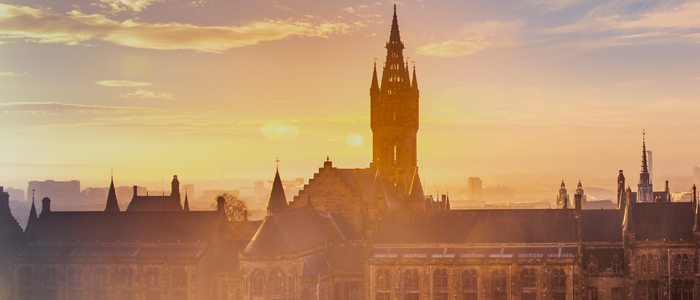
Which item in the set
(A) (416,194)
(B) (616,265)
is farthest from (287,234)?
(B) (616,265)

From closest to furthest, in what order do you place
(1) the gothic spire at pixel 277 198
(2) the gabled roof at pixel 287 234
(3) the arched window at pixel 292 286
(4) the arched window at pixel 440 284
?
(3) the arched window at pixel 292 286, (2) the gabled roof at pixel 287 234, (4) the arched window at pixel 440 284, (1) the gothic spire at pixel 277 198

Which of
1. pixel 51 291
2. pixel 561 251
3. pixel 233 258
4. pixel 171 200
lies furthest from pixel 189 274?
pixel 561 251

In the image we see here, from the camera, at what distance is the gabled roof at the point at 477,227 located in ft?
246

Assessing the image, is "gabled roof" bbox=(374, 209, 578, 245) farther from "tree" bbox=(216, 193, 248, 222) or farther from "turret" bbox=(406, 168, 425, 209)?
"tree" bbox=(216, 193, 248, 222)

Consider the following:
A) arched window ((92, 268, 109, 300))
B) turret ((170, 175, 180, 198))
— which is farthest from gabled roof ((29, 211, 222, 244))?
turret ((170, 175, 180, 198))

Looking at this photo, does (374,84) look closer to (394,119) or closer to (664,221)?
(394,119)

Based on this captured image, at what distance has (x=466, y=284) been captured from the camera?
72938 mm

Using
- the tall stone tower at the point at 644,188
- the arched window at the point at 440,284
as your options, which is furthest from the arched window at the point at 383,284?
the tall stone tower at the point at 644,188

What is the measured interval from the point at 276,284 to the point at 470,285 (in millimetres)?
20048

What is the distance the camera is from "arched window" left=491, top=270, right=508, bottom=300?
236 ft

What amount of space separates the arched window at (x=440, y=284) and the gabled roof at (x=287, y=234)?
13.4 metres

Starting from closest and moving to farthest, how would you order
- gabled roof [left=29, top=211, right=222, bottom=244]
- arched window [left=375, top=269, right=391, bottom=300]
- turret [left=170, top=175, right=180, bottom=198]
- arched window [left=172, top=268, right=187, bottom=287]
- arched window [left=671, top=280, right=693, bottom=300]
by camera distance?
arched window [left=671, top=280, right=693, bottom=300]
arched window [left=375, top=269, right=391, bottom=300]
arched window [left=172, top=268, right=187, bottom=287]
gabled roof [left=29, top=211, right=222, bottom=244]
turret [left=170, top=175, right=180, bottom=198]

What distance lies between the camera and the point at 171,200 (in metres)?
105

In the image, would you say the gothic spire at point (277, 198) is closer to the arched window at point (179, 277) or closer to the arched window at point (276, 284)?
the arched window at point (276, 284)
